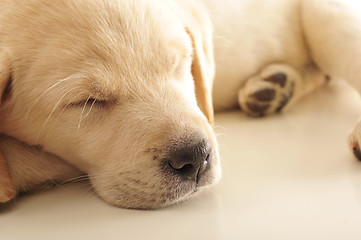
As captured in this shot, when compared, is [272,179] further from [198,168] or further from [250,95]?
[250,95]

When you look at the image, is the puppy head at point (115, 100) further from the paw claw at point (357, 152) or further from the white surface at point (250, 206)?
the paw claw at point (357, 152)

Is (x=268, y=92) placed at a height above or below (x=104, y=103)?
below

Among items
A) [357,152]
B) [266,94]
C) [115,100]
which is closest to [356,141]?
[357,152]

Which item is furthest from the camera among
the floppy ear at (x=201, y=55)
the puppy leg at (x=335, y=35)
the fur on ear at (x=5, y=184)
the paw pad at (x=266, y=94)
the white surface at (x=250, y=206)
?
the paw pad at (x=266, y=94)

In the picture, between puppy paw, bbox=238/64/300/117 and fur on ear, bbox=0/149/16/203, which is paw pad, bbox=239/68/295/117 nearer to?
puppy paw, bbox=238/64/300/117

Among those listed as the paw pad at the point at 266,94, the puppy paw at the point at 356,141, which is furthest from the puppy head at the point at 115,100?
the paw pad at the point at 266,94

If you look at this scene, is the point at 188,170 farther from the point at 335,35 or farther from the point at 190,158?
the point at 335,35
